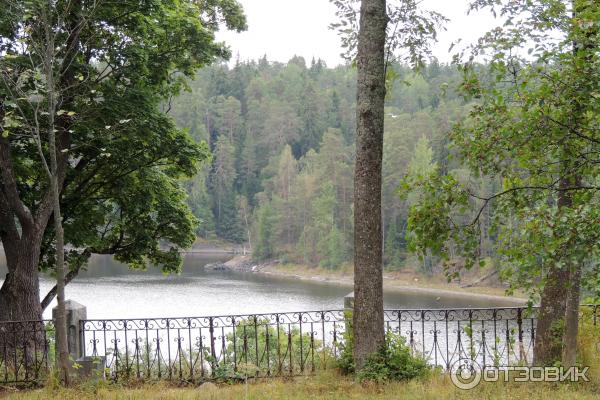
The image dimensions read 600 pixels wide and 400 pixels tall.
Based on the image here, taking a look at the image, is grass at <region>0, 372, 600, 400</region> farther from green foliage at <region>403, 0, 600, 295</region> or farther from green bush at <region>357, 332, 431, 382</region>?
green foliage at <region>403, 0, 600, 295</region>

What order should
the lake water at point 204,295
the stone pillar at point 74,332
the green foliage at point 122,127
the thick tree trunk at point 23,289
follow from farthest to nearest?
the lake water at point 204,295, the thick tree trunk at point 23,289, the green foliage at point 122,127, the stone pillar at point 74,332

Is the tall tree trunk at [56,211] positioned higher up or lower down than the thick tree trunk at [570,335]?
higher up

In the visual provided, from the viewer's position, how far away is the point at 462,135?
6770 millimetres

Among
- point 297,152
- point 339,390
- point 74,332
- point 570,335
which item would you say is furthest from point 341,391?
point 297,152

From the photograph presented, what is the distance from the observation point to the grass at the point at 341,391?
21.7 feet

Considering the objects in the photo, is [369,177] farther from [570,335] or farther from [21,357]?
[21,357]

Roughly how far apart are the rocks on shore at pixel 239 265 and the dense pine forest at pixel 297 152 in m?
2.07

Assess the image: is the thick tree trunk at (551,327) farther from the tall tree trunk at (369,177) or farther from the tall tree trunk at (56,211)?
the tall tree trunk at (56,211)

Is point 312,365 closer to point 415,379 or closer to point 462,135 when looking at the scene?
point 415,379

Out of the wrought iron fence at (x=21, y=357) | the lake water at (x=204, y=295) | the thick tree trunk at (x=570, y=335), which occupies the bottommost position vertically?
the lake water at (x=204, y=295)

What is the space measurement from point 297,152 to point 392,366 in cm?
10806

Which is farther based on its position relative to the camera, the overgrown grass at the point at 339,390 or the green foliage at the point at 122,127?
the green foliage at the point at 122,127

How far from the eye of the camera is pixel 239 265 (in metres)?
78.9

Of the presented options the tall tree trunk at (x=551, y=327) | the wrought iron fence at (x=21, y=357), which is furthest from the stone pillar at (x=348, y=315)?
the wrought iron fence at (x=21, y=357)
